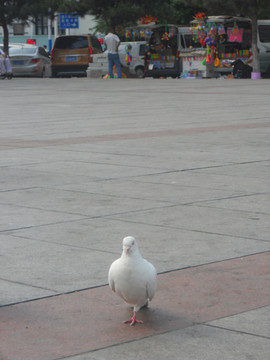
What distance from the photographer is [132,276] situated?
13.0ft

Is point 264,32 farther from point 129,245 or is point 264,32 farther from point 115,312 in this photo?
point 129,245

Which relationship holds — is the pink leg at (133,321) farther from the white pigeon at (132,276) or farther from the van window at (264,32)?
the van window at (264,32)

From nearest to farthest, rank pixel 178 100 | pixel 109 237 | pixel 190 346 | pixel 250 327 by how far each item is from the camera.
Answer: pixel 190 346
pixel 250 327
pixel 109 237
pixel 178 100

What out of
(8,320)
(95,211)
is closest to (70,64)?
(95,211)

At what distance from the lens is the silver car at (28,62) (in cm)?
3825

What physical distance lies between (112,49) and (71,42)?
6.66 metres

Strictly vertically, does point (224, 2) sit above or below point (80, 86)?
above

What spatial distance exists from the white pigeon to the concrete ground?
173 mm

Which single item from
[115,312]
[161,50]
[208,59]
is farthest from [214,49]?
[115,312]

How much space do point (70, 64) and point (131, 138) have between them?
25.5 metres

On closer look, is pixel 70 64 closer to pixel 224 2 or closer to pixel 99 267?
pixel 224 2

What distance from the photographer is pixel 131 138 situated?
38.7ft

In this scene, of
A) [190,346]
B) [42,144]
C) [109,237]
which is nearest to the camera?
[190,346]

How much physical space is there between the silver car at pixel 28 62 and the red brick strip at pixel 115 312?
34070mm
